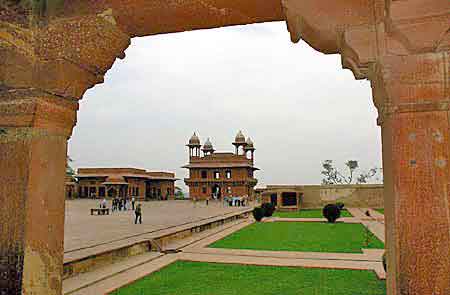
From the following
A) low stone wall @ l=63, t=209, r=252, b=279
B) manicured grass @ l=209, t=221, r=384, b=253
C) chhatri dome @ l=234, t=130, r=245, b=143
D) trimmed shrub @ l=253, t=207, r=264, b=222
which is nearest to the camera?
low stone wall @ l=63, t=209, r=252, b=279

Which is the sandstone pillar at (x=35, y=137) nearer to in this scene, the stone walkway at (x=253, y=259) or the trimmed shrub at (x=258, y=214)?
the stone walkway at (x=253, y=259)

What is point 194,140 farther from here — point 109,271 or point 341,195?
point 109,271

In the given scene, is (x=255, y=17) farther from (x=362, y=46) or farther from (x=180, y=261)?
(x=180, y=261)

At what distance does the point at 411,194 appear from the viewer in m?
1.85

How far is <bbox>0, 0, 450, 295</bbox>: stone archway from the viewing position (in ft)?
6.05

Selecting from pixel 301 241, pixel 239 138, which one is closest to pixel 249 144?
pixel 239 138

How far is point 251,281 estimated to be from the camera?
6402 mm

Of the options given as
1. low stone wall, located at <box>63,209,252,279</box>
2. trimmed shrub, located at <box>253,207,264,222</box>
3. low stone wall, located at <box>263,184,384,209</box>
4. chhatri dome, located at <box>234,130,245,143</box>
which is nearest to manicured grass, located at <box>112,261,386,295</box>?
low stone wall, located at <box>63,209,252,279</box>

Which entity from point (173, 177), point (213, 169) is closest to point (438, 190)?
point (213, 169)

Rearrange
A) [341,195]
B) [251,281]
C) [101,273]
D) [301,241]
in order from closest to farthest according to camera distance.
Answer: [251,281]
[101,273]
[301,241]
[341,195]

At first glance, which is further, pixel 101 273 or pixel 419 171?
pixel 101 273

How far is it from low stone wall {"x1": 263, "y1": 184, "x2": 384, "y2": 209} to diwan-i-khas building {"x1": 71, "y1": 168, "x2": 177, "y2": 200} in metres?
20.7

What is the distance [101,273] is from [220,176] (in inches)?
1627

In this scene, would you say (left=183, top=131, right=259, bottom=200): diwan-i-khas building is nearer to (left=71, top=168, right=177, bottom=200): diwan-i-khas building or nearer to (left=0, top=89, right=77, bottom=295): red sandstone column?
(left=71, top=168, right=177, bottom=200): diwan-i-khas building
